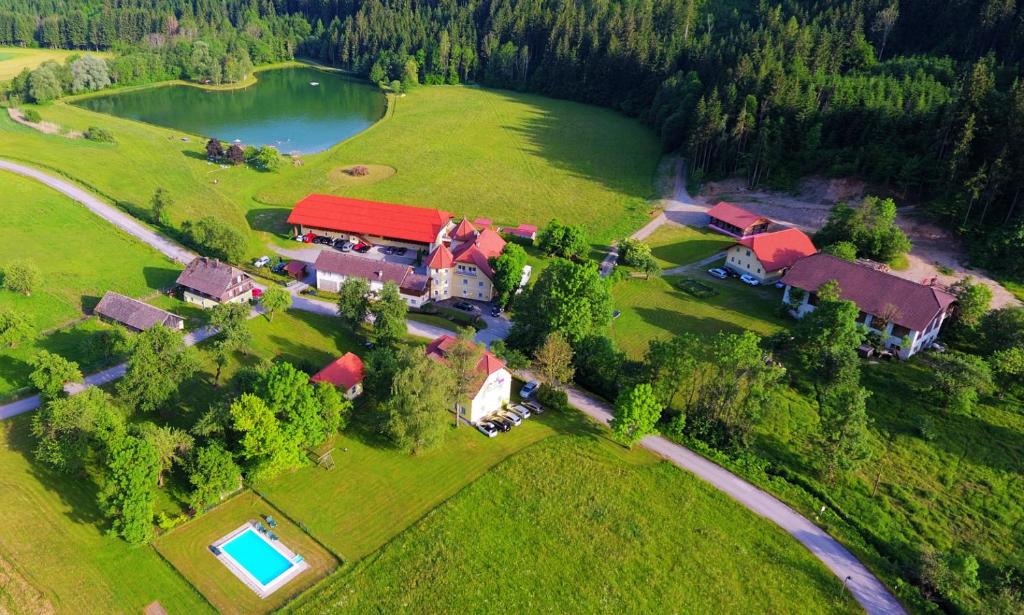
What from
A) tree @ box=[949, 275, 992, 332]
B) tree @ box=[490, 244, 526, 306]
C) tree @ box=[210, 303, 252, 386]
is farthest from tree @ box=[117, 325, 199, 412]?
tree @ box=[949, 275, 992, 332]

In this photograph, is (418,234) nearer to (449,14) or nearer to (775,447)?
(775,447)

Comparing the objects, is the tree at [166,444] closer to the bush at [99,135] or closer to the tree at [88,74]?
the bush at [99,135]

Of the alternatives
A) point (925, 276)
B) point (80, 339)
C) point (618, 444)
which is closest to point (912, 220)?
point (925, 276)

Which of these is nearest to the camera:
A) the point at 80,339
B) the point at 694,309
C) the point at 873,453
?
the point at 873,453

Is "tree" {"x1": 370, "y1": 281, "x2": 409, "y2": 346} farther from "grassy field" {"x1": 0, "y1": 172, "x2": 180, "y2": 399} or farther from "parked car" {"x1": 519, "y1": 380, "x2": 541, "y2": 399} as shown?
"grassy field" {"x1": 0, "y1": 172, "x2": 180, "y2": 399}

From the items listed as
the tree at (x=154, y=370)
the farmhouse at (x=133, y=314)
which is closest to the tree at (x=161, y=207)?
the farmhouse at (x=133, y=314)

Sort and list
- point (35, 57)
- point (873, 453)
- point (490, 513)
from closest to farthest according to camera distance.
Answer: point (490, 513) < point (873, 453) < point (35, 57)
